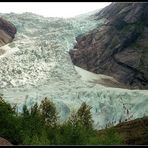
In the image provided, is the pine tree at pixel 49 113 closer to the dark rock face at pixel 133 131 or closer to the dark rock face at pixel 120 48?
the dark rock face at pixel 133 131

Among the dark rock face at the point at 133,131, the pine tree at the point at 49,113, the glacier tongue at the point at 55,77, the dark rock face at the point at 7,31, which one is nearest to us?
the dark rock face at the point at 133,131

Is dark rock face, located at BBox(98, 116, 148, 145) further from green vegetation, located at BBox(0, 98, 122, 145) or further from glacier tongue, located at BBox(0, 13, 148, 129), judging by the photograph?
green vegetation, located at BBox(0, 98, 122, 145)

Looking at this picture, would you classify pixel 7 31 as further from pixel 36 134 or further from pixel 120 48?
pixel 36 134

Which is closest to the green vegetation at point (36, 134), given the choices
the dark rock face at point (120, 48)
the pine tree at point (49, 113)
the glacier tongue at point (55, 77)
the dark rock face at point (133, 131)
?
the dark rock face at point (133, 131)

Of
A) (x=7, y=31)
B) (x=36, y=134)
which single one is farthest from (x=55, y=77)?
(x=36, y=134)

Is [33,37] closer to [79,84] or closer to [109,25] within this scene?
[109,25]

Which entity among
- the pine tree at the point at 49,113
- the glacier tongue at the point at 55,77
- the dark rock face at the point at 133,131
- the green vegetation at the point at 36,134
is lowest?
the glacier tongue at the point at 55,77

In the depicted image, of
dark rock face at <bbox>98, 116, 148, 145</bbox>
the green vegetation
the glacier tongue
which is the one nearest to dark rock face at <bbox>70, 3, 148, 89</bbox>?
the glacier tongue

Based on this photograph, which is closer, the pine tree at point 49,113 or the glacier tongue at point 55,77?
the pine tree at point 49,113

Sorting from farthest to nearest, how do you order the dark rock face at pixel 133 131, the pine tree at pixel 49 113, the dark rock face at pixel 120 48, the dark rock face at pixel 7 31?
1. the dark rock face at pixel 7 31
2. the dark rock face at pixel 120 48
3. the pine tree at pixel 49 113
4. the dark rock face at pixel 133 131
